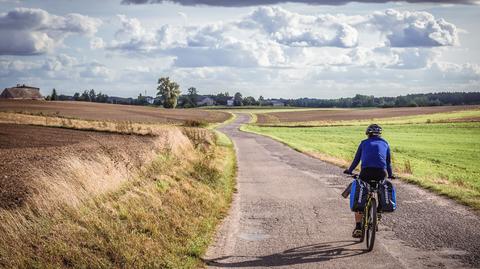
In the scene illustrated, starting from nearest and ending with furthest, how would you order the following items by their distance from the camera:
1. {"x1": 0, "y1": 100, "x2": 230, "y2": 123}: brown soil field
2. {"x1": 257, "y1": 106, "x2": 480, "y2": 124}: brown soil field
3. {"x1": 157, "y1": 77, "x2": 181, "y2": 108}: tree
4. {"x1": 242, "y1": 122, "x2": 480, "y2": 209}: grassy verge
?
{"x1": 242, "y1": 122, "x2": 480, "y2": 209}: grassy verge → {"x1": 0, "y1": 100, "x2": 230, "y2": 123}: brown soil field → {"x1": 257, "y1": 106, "x2": 480, "y2": 124}: brown soil field → {"x1": 157, "y1": 77, "x2": 181, "y2": 108}: tree

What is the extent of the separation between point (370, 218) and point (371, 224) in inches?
8.4

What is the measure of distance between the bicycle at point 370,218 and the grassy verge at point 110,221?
3.07 metres

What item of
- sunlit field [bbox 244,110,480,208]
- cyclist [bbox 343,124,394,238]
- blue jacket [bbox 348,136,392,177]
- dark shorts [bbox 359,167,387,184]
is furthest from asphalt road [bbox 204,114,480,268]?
blue jacket [bbox 348,136,392,177]

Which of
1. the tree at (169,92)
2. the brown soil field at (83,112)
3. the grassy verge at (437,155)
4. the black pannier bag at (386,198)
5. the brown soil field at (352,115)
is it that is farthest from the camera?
the tree at (169,92)

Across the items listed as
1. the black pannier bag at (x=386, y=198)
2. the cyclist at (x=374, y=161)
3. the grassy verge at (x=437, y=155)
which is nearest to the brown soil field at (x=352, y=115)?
the grassy verge at (x=437, y=155)

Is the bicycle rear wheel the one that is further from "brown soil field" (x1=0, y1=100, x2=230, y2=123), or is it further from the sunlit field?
"brown soil field" (x1=0, y1=100, x2=230, y2=123)

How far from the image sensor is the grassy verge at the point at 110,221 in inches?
296

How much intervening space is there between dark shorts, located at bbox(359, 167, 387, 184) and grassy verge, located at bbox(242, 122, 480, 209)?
4.75m

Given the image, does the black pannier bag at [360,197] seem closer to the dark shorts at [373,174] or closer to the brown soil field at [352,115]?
the dark shorts at [373,174]

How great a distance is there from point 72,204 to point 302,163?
18.5m

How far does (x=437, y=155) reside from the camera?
40438 millimetres

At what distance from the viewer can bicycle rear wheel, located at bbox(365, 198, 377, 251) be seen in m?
9.16

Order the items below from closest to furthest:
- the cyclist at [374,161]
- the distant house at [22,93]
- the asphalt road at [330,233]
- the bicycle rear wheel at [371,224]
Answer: the asphalt road at [330,233]
the bicycle rear wheel at [371,224]
the cyclist at [374,161]
the distant house at [22,93]

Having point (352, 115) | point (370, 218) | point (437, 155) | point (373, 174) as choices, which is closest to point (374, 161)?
point (373, 174)
